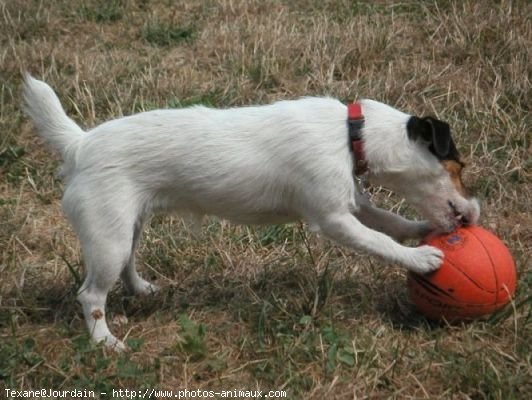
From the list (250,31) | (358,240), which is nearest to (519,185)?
(358,240)

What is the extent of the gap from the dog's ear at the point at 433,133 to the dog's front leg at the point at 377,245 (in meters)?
0.50

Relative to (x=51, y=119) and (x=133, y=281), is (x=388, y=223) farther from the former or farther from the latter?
(x=51, y=119)

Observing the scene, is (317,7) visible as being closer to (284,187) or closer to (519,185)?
(519,185)

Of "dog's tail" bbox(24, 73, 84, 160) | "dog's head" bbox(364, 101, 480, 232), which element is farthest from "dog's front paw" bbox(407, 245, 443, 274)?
"dog's tail" bbox(24, 73, 84, 160)

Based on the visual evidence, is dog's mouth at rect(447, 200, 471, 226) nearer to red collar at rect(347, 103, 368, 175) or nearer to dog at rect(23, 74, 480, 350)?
dog at rect(23, 74, 480, 350)

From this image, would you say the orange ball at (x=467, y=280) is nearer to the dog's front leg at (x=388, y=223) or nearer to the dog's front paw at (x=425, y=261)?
the dog's front paw at (x=425, y=261)

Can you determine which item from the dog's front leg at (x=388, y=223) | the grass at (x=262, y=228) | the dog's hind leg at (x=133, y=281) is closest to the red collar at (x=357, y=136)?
the dog's front leg at (x=388, y=223)

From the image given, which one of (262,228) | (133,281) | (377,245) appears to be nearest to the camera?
(377,245)

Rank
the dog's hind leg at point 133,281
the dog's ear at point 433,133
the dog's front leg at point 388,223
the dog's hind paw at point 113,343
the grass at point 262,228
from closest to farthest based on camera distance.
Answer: the grass at point 262,228
the dog's ear at point 433,133
the dog's hind paw at point 113,343
the dog's front leg at point 388,223
the dog's hind leg at point 133,281

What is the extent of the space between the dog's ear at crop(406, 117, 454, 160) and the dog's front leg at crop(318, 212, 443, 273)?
501 millimetres

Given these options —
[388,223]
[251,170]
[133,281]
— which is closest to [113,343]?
[133,281]

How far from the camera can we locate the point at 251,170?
15.3ft

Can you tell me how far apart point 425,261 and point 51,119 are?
2.09 meters

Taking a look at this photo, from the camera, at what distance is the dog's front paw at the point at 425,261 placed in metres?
4.55
